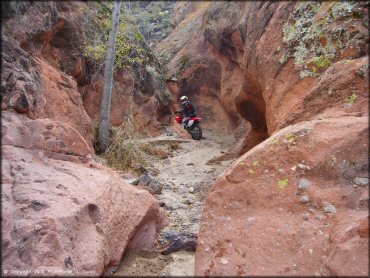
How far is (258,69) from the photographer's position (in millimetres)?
5160

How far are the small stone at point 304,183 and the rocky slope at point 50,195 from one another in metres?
1.67

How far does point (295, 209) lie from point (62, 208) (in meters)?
1.91

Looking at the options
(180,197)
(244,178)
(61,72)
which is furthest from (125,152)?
(244,178)

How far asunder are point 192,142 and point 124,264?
24.3 feet

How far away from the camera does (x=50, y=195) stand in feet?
8.59

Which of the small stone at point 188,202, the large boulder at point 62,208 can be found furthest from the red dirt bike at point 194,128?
the large boulder at point 62,208

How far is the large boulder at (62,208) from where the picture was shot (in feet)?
7.11

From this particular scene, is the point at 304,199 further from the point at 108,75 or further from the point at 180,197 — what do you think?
the point at 108,75

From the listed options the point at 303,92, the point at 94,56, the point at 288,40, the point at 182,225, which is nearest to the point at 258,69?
the point at 288,40

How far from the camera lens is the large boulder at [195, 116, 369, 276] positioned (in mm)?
2018

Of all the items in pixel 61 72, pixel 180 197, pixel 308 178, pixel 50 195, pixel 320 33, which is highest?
pixel 320 33

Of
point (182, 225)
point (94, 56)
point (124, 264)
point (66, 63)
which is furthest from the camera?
point (94, 56)

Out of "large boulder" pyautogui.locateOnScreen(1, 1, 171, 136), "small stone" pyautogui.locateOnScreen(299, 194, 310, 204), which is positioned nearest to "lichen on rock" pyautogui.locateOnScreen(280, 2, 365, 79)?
"small stone" pyautogui.locateOnScreen(299, 194, 310, 204)

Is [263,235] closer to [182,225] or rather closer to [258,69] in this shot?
[182,225]
